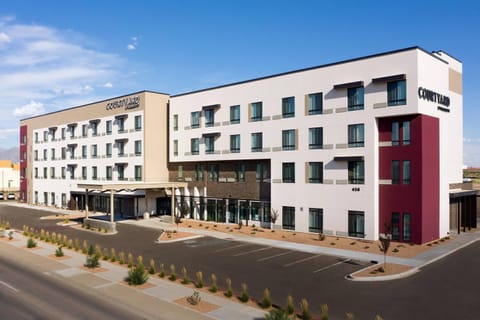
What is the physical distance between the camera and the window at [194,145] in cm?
5088

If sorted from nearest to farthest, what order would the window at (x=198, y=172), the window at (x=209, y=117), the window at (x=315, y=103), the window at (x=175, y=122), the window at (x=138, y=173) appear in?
the window at (x=315, y=103) < the window at (x=209, y=117) < the window at (x=198, y=172) < the window at (x=175, y=122) < the window at (x=138, y=173)

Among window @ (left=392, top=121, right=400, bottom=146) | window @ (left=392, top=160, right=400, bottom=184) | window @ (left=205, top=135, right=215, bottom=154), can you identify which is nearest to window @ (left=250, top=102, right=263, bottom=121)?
window @ (left=205, top=135, right=215, bottom=154)

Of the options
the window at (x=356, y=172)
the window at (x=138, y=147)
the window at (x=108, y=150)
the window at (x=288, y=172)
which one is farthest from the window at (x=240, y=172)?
the window at (x=108, y=150)

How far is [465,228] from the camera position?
42.0 meters

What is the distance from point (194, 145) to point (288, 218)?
54.9 ft

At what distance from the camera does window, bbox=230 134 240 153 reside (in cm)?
4644

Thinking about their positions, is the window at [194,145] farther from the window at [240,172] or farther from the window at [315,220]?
the window at [315,220]

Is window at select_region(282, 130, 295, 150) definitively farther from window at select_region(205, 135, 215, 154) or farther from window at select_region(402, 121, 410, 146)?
window at select_region(402, 121, 410, 146)

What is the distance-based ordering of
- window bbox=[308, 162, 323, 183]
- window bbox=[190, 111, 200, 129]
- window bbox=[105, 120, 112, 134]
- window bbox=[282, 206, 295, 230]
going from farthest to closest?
window bbox=[105, 120, 112, 134] < window bbox=[190, 111, 200, 129] < window bbox=[282, 206, 295, 230] < window bbox=[308, 162, 323, 183]

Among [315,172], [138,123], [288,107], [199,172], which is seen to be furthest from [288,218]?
[138,123]

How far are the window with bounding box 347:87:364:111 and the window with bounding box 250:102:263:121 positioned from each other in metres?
10.5

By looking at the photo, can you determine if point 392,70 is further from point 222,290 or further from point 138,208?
point 138,208

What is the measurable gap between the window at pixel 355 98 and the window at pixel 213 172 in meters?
19.0

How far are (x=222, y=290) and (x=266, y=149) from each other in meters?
23.6
